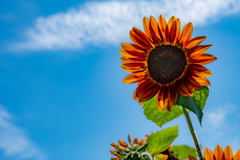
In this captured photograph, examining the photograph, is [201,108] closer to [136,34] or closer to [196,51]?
[196,51]

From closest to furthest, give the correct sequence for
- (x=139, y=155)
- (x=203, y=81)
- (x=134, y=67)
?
(x=203, y=81)
(x=134, y=67)
(x=139, y=155)

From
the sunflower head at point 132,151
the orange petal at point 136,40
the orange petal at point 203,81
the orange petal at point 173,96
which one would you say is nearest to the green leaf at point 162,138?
the sunflower head at point 132,151

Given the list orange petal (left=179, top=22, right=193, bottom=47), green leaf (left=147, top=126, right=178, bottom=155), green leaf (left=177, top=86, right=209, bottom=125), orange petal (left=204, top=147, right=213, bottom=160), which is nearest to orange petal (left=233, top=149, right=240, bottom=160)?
orange petal (left=204, top=147, right=213, bottom=160)

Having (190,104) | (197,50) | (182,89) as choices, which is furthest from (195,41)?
(190,104)

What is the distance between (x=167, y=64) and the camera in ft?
5.87

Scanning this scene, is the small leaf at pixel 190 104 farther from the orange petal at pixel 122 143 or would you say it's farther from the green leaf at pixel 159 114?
the orange petal at pixel 122 143

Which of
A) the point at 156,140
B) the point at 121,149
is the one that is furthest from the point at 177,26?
the point at 121,149

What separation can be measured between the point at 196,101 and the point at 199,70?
24 cm

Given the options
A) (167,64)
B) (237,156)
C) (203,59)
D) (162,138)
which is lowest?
(237,156)

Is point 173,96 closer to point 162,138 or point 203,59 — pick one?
point 203,59

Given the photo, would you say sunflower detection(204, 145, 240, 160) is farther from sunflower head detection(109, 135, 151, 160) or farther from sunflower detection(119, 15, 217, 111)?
sunflower head detection(109, 135, 151, 160)

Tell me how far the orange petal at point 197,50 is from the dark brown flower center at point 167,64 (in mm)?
65

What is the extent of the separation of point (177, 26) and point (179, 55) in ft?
0.65

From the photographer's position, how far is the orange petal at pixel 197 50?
5.35ft
